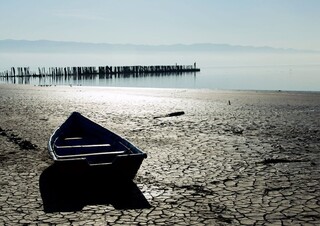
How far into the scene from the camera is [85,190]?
6715 mm

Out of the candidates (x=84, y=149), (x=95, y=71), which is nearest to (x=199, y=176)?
(x=84, y=149)

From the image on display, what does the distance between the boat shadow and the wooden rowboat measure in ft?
0.36

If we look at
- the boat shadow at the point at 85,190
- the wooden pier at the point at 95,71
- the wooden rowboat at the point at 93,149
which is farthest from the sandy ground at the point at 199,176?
the wooden pier at the point at 95,71

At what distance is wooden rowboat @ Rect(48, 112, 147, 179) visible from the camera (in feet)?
22.1

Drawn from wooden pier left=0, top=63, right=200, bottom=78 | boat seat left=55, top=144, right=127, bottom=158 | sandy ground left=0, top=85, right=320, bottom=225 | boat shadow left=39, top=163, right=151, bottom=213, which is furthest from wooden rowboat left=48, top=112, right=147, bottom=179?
wooden pier left=0, top=63, right=200, bottom=78

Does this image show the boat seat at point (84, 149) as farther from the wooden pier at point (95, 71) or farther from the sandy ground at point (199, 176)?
the wooden pier at point (95, 71)

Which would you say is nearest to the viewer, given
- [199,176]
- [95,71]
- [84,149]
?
[199,176]

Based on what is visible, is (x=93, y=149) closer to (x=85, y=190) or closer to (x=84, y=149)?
(x=84, y=149)

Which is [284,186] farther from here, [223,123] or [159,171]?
[223,123]

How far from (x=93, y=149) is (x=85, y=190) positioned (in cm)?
195

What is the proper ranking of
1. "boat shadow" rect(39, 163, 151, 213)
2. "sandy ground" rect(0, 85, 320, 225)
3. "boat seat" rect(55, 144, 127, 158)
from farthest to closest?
"boat seat" rect(55, 144, 127, 158)
"boat shadow" rect(39, 163, 151, 213)
"sandy ground" rect(0, 85, 320, 225)

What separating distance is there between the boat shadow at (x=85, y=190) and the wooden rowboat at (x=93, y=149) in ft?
0.36

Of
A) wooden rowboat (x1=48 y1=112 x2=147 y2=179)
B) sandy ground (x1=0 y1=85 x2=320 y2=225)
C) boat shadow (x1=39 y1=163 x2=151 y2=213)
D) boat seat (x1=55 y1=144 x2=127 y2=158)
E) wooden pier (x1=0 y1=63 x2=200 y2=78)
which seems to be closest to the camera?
sandy ground (x1=0 y1=85 x2=320 y2=225)

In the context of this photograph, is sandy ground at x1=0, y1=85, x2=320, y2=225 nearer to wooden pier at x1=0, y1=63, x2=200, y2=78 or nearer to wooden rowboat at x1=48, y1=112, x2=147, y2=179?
wooden rowboat at x1=48, y1=112, x2=147, y2=179
